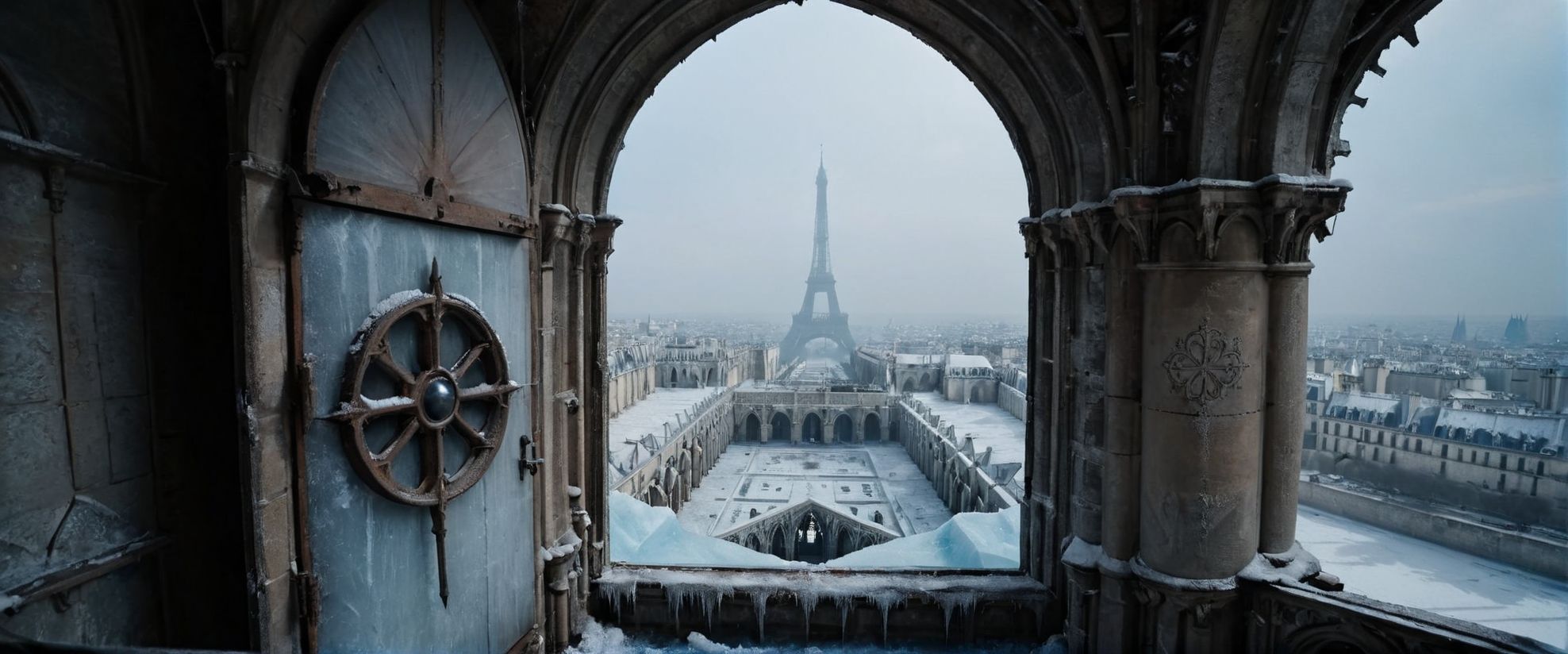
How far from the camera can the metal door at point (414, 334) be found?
12.8 feet

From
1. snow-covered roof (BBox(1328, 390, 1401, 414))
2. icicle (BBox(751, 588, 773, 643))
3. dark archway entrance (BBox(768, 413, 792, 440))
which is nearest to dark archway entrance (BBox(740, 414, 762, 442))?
dark archway entrance (BBox(768, 413, 792, 440))

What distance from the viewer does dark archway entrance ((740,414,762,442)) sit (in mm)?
53281

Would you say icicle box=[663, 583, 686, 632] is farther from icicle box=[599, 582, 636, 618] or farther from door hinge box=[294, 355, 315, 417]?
door hinge box=[294, 355, 315, 417]

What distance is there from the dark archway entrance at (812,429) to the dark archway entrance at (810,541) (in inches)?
933

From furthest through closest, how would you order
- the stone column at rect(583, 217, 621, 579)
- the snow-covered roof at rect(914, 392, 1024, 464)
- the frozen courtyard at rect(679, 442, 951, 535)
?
1. the snow-covered roof at rect(914, 392, 1024, 464)
2. the frozen courtyard at rect(679, 442, 951, 535)
3. the stone column at rect(583, 217, 621, 579)

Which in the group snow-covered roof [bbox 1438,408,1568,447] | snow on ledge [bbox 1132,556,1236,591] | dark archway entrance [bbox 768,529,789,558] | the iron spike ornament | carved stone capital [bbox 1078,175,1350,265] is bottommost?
dark archway entrance [bbox 768,529,789,558]

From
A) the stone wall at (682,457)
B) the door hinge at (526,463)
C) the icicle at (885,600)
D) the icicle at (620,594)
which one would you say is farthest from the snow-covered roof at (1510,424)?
the door hinge at (526,463)

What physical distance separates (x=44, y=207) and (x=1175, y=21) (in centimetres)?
740

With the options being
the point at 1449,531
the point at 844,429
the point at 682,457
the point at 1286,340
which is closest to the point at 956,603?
the point at 1286,340

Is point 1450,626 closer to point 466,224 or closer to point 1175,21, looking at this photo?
point 1175,21

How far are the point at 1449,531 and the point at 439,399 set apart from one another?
1442 inches

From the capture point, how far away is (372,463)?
4.11 metres

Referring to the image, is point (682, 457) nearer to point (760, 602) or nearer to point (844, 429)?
point (844, 429)

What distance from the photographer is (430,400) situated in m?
4.56
